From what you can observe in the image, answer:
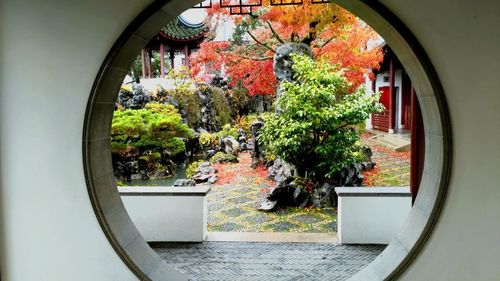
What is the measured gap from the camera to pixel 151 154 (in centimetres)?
1163

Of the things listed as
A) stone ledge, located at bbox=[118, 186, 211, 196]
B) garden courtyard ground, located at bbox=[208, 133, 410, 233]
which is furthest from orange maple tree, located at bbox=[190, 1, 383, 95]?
stone ledge, located at bbox=[118, 186, 211, 196]

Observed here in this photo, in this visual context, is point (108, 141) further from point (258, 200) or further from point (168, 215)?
point (258, 200)

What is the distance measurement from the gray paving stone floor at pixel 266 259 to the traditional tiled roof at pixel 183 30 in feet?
48.2

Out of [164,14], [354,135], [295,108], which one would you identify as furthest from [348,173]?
[164,14]

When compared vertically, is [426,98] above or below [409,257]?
above

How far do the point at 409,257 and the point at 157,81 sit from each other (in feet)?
49.4

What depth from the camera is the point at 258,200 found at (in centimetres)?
930

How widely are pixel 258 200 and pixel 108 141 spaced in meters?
6.56

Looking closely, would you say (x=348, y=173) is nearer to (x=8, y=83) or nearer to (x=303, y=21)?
(x=303, y=21)

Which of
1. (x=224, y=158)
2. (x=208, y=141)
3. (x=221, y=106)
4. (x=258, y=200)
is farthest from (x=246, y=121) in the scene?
(x=258, y=200)

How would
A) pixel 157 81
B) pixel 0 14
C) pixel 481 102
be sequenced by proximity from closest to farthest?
pixel 481 102 → pixel 0 14 → pixel 157 81

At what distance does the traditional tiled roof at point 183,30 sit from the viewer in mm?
18578

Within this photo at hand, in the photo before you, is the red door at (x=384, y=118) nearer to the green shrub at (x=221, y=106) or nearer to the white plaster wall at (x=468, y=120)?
the green shrub at (x=221, y=106)

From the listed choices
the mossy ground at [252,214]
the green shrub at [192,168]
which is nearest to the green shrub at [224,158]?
the green shrub at [192,168]
